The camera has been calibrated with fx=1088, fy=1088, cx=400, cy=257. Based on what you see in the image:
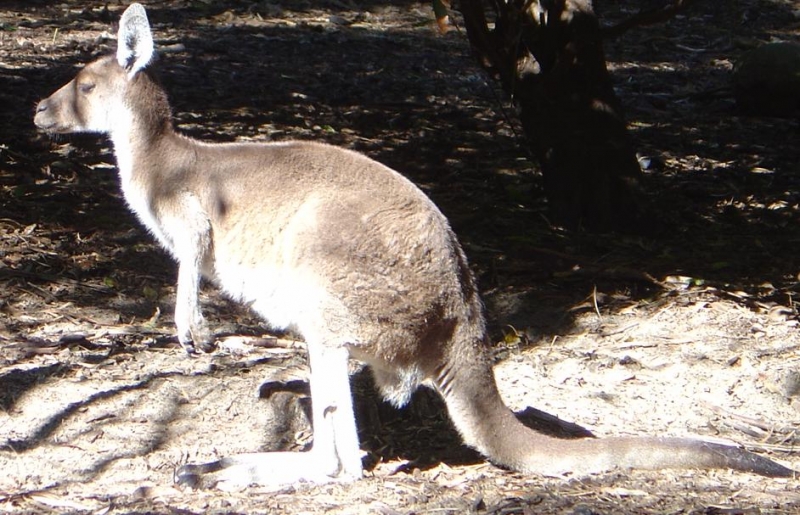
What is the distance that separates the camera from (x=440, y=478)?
4.11 metres

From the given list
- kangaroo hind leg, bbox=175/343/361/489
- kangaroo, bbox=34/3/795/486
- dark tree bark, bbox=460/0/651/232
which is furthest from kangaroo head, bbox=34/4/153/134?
dark tree bark, bbox=460/0/651/232

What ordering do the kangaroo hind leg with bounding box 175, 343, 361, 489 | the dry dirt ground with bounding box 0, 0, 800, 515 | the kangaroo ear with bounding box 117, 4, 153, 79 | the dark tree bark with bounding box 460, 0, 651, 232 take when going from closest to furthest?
the kangaroo hind leg with bounding box 175, 343, 361, 489
the dry dirt ground with bounding box 0, 0, 800, 515
the kangaroo ear with bounding box 117, 4, 153, 79
the dark tree bark with bounding box 460, 0, 651, 232

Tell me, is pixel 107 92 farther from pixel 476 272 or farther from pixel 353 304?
pixel 476 272

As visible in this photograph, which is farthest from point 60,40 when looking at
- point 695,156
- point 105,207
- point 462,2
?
point 695,156

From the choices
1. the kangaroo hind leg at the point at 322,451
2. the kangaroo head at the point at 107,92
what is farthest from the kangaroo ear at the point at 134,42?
the kangaroo hind leg at the point at 322,451

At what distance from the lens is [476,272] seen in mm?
6297

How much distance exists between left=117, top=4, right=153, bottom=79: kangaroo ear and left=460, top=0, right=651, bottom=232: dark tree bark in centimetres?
257

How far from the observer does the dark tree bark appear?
6.62m

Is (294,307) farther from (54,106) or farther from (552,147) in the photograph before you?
(552,147)

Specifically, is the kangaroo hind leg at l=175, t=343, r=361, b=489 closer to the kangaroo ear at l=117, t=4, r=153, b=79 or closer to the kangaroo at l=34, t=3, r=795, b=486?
the kangaroo at l=34, t=3, r=795, b=486

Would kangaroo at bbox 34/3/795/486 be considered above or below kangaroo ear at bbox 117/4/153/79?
below

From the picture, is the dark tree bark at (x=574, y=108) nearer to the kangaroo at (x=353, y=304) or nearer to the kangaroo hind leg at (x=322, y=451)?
the kangaroo at (x=353, y=304)

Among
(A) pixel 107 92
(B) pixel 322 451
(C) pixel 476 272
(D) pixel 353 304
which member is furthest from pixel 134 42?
(C) pixel 476 272

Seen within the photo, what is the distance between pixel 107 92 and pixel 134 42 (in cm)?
28
